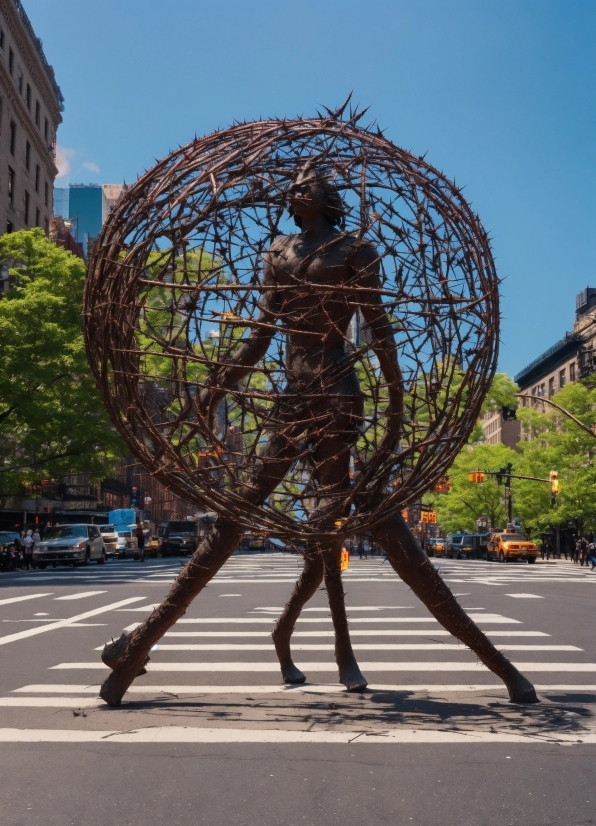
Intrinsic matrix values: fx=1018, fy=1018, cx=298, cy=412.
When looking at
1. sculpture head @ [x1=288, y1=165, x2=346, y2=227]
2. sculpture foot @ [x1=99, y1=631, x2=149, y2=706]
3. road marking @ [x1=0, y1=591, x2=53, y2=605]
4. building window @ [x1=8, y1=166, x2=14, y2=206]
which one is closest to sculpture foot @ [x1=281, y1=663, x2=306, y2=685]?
sculpture foot @ [x1=99, y1=631, x2=149, y2=706]

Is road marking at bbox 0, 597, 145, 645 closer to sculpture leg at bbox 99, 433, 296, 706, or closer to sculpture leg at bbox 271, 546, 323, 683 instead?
sculpture leg at bbox 271, 546, 323, 683

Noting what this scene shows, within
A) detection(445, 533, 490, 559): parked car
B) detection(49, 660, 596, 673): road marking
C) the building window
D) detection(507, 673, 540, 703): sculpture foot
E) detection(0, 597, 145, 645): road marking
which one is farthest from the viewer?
detection(445, 533, 490, 559): parked car

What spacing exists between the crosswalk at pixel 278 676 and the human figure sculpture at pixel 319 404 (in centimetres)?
62

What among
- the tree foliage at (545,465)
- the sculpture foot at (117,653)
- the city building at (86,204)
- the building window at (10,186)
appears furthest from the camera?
the city building at (86,204)

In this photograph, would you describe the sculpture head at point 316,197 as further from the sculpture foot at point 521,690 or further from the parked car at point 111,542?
the parked car at point 111,542

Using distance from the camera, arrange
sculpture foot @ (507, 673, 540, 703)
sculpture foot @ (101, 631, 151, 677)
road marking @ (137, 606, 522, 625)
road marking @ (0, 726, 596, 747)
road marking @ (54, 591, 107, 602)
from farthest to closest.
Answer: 1. road marking @ (54, 591, 107, 602)
2. road marking @ (137, 606, 522, 625)
3. sculpture foot @ (507, 673, 540, 703)
4. sculpture foot @ (101, 631, 151, 677)
5. road marking @ (0, 726, 596, 747)

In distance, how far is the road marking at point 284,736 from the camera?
551 centimetres

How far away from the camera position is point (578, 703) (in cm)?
673

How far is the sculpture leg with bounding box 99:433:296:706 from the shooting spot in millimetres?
6012

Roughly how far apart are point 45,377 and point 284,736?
2836 cm

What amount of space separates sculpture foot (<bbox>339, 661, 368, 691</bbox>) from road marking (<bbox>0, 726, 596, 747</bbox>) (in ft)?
4.15

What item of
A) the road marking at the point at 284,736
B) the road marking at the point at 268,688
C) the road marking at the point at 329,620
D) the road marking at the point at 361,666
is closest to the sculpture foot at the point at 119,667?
the road marking at the point at 284,736

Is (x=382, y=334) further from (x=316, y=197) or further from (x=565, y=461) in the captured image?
(x=565, y=461)

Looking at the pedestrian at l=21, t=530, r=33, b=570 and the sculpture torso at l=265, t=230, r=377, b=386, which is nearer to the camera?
the sculpture torso at l=265, t=230, r=377, b=386
